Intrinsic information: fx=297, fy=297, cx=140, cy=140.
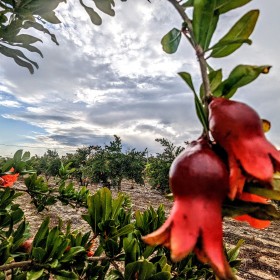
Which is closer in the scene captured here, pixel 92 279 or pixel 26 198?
Answer: pixel 92 279

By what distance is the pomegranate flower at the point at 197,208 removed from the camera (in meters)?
0.27

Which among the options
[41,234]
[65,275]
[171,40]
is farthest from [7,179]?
[171,40]

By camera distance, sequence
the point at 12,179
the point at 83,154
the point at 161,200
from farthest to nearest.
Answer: the point at 83,154 < the point at 161,200 < the point at 12,179

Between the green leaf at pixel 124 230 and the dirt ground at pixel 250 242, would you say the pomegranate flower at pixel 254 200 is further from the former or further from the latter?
the dirt ground at pixel 250 242

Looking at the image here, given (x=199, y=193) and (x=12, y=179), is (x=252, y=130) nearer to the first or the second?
(x=199, y=193)

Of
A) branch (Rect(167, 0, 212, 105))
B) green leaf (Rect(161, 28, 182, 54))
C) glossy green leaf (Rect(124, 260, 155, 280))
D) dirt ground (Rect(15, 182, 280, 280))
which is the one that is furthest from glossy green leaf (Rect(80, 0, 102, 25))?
dirt ground (Rect(15, 182, 280, 280))

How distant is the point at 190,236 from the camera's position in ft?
0.89

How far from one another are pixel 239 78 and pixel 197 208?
18cm

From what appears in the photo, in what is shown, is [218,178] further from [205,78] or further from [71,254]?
[71,254]

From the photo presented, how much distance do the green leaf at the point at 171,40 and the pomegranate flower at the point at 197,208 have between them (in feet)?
1.02

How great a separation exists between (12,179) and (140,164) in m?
9.34

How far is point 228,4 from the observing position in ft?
1.34

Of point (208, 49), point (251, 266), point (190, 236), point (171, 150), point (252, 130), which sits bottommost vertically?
point (251, 266)

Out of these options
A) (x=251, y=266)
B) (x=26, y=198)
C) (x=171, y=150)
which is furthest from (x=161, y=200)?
(x=251, y=266)
